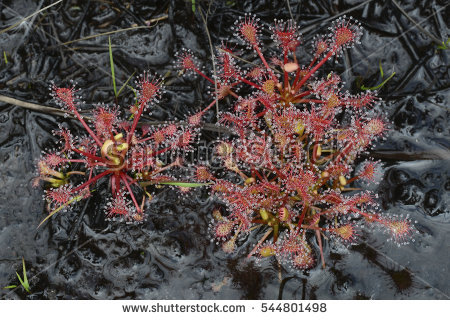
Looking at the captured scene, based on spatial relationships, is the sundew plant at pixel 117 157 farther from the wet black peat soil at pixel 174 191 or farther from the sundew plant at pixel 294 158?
the sundew plant at pixel 294 158

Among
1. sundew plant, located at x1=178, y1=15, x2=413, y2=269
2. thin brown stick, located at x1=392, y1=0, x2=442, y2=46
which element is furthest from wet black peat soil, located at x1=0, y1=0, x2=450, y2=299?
sundew plant, located at x1=178, y1=15, x2=413, y2=269

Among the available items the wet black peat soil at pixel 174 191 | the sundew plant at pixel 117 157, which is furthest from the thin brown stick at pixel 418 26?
the sundew plant at pixel 117 157

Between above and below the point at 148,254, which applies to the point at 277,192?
above

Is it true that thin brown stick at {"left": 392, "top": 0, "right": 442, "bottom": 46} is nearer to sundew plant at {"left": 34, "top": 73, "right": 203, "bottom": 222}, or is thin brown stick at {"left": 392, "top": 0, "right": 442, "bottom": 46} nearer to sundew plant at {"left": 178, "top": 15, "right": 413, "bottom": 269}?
sundew plant at {"left": 178, "top": 15, "right": 413, "bottom": 269}

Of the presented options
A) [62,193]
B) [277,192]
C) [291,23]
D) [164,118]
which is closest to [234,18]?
[291,23]

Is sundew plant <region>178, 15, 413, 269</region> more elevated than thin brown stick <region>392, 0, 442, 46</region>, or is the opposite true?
thin brown stick <region>392, 0, 442, 46</region>
